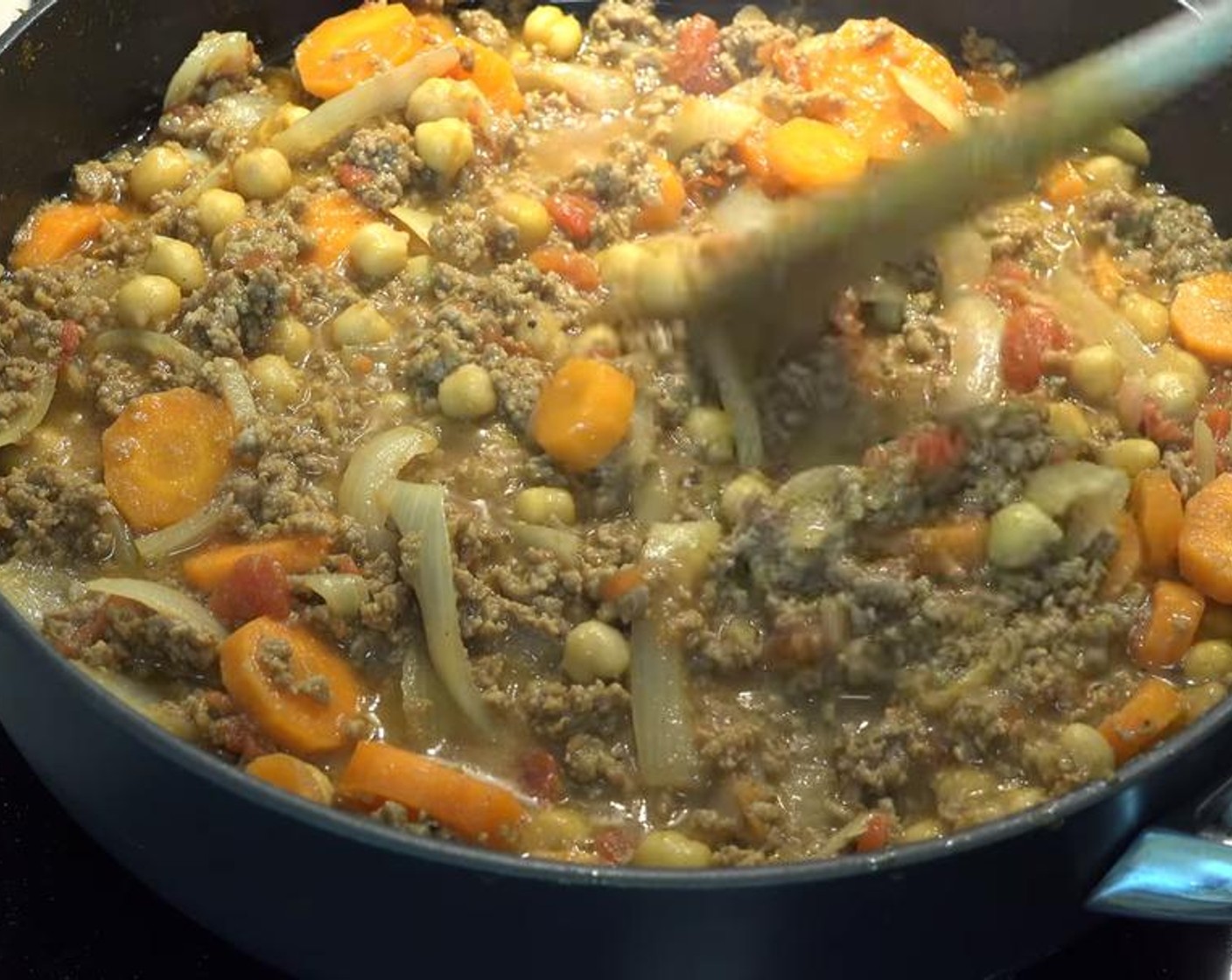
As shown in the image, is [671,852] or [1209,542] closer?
[671,852]

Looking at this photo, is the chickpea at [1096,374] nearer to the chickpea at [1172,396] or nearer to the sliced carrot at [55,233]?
the chickpea at [1172,396]

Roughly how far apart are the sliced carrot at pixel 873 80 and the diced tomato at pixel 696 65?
17 centimetres

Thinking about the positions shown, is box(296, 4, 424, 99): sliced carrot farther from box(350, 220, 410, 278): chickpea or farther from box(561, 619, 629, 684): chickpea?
box(561, 619, 629, 684): chickpea

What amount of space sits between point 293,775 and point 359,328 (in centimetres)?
119

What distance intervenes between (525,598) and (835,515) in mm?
623

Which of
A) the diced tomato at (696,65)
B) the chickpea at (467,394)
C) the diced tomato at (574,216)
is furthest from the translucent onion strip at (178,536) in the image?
the diced tomato at (696,65)

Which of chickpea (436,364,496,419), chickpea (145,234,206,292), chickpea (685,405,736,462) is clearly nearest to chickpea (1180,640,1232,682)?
chickpea (685,405,736,462)

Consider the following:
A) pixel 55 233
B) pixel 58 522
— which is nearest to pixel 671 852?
pixel 58 522

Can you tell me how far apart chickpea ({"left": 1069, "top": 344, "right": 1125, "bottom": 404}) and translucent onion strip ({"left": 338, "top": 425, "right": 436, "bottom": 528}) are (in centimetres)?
140

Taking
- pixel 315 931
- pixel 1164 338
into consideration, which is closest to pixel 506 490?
pixel 315 931

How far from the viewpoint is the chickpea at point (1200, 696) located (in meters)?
3.04

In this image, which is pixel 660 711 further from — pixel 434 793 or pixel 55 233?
pixel 55 233

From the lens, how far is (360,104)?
4055 mm

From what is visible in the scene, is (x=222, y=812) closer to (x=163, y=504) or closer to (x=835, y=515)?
(x=163, y=504)
